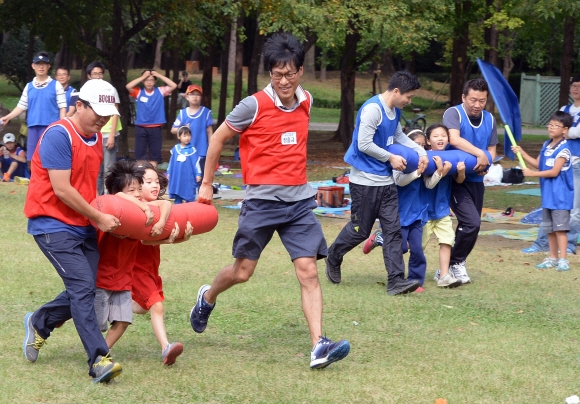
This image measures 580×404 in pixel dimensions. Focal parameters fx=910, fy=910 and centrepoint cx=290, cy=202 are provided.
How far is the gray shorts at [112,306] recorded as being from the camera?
5.36 meters

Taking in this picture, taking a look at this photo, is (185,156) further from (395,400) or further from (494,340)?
(395,400)

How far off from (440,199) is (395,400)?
365 centimetres

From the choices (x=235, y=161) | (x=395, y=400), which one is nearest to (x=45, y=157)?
(x=395, y=400)

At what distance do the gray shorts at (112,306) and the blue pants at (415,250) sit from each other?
3330mm

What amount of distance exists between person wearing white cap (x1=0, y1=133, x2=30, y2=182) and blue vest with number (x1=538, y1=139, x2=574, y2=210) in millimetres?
10043

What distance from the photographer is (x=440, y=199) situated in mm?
8336

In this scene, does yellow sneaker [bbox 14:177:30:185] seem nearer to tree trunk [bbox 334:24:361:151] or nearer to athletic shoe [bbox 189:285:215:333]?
athletic shoe [bbox 189:285:215:333]

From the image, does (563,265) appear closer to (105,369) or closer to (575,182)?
(575,182)

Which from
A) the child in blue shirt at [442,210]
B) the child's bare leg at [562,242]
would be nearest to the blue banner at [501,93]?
the child in blue shirt at [442,210]

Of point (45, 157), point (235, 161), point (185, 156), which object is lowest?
point (235, 161)

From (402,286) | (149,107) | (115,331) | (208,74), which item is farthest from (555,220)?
(208,74)

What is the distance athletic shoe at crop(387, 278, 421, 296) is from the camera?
25.3 ft

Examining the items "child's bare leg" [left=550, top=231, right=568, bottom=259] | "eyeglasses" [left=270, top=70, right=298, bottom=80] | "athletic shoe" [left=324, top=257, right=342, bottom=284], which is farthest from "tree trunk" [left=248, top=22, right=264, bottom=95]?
"eyeglasses" [left=270, top=70, right=298, bottom=80]

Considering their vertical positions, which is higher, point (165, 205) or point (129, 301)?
point (165, 205)
